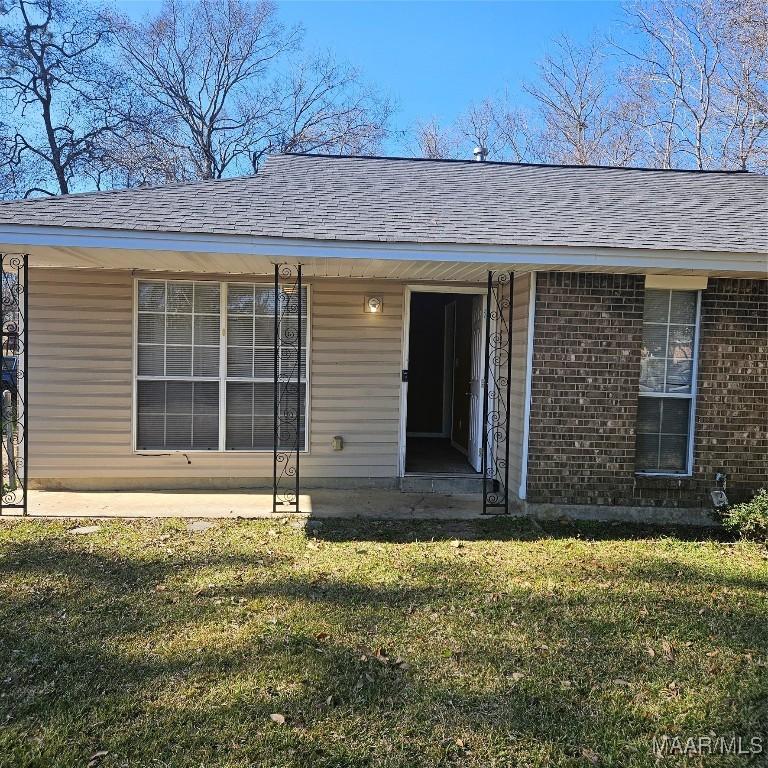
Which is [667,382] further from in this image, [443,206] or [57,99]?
[57,99]

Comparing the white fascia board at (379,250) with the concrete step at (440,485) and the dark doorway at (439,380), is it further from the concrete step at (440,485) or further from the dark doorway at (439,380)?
the dark doorway at (439,380)

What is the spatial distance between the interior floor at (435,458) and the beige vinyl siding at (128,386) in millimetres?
746

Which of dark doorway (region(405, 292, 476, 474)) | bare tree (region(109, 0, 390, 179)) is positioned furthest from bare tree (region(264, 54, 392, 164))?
dark doorway (region(405, 292, 476, 474))

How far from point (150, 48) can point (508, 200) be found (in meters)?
21.3

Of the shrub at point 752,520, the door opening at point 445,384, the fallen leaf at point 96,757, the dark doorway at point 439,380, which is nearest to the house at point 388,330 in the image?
the door opening at point 445,384

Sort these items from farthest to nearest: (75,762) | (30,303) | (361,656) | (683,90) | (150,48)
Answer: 1. (150,48)
2. (683,90)
3. (30,303)
4. (361,656)
5. (75,762)

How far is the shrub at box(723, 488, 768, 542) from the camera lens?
575 cm

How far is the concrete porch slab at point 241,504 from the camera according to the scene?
6.39 meters

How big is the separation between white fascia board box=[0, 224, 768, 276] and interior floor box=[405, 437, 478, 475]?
3.11 metres

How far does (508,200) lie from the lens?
288 inches

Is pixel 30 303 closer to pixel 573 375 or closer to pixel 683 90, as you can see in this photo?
pixel 573 375

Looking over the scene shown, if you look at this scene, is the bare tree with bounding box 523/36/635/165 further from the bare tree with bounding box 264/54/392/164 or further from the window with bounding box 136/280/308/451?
the window with bounding box 136/280/308/451

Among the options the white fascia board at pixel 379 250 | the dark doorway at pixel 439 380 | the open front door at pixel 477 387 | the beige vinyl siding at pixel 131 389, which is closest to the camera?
the white fascia board at pixel 379 250

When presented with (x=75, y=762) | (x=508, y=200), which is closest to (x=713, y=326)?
(x=508, y=200)
